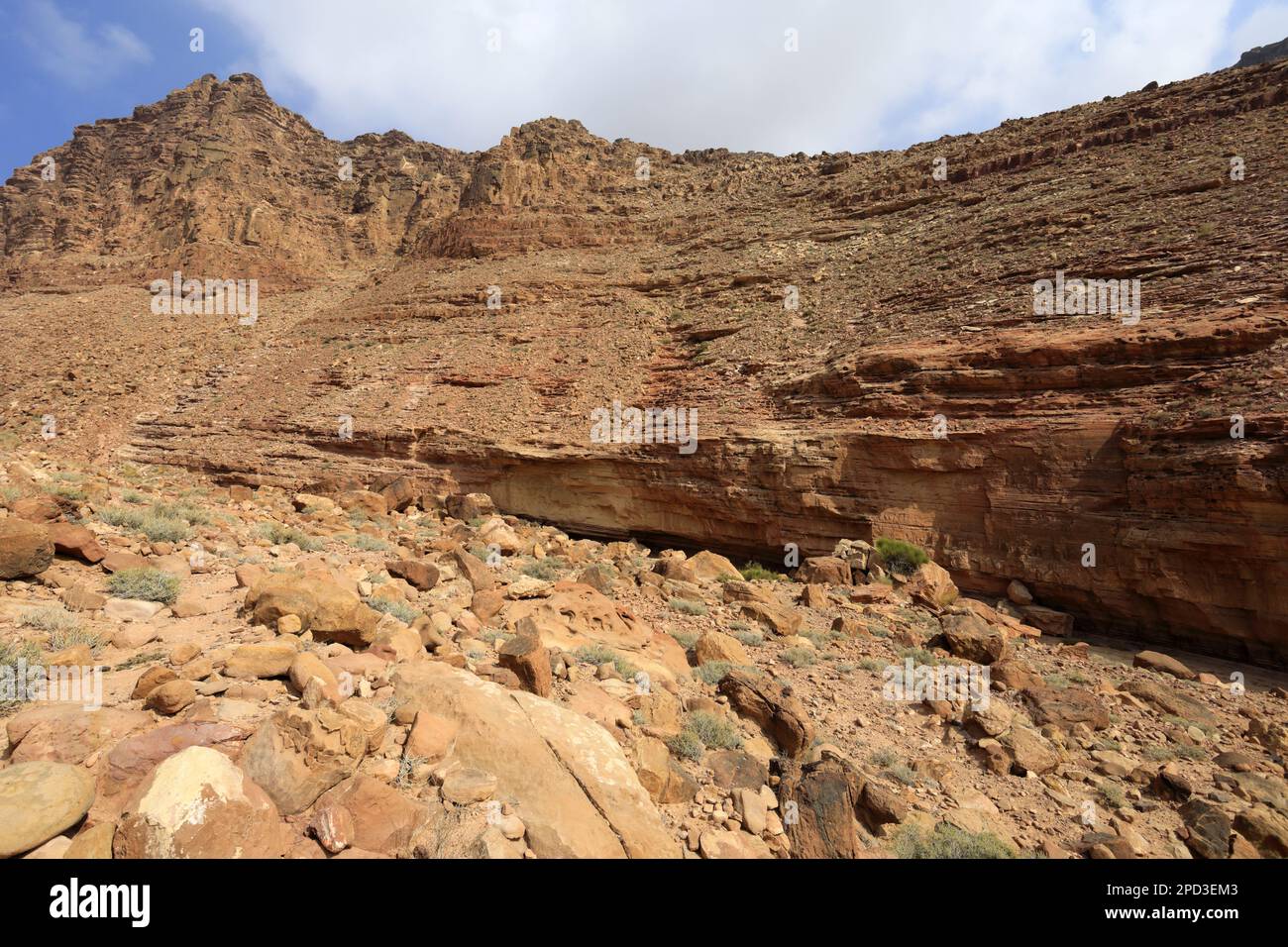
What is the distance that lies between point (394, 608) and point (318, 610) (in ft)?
3.38

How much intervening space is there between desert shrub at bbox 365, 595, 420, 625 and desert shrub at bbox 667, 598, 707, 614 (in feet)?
13.2

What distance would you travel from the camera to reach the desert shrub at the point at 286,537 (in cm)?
777

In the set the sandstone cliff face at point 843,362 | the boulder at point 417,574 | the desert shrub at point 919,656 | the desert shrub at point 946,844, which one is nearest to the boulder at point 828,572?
the sandstone cliff face at point 843,362

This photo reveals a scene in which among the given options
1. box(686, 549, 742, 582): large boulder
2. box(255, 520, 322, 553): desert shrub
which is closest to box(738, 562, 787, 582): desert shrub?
box(686, 549, 742, 582): large boulder

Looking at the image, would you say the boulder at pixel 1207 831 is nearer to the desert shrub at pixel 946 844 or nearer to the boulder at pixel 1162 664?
the desert shrub at pixel 946 844

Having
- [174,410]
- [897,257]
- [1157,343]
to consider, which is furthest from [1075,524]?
[174,410]

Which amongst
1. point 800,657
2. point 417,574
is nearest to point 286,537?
point 417,574

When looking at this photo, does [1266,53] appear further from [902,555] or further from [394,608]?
[394,608]

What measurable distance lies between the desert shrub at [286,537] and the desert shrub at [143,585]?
2748 mm

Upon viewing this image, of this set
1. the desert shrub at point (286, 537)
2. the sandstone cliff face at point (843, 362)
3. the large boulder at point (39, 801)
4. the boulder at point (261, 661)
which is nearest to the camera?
the large boulder at point (39, 801)

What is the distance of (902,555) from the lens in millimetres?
10602

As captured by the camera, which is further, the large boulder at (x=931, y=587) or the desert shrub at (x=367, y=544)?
the large boulder at (x=931, y=587)

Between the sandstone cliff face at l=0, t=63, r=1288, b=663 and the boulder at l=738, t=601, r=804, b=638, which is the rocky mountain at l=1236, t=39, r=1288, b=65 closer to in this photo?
the sandstone cliff face at l=0, t=63, r=1288, b=663

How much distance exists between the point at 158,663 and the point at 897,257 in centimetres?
1942
